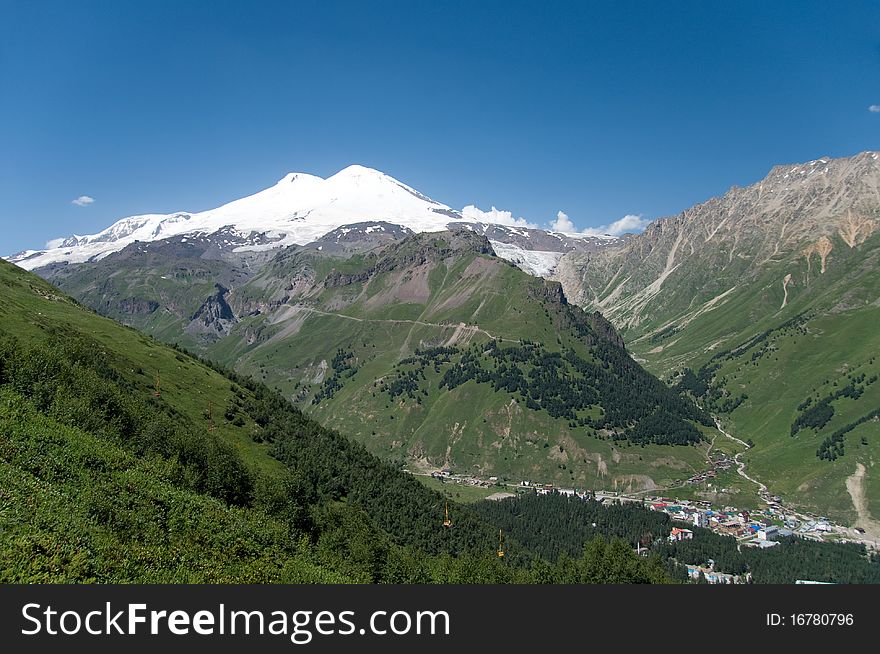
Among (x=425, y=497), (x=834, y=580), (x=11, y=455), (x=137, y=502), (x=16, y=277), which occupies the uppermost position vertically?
(x=16, y=277)

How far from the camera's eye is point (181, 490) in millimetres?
59188

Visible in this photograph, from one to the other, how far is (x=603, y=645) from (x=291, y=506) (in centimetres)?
5865

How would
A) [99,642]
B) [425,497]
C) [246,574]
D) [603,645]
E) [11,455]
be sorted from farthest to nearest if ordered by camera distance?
[425,497] < [11,455] < [246,574] < [603,645] < [99,642]

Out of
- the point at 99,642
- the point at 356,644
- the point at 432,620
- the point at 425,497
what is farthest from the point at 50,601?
the point at 425,497

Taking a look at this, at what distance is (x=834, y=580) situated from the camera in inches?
7259

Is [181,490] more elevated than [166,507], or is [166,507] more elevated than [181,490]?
[181,490]

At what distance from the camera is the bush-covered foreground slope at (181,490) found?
3684cm

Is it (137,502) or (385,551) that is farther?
(385,551)

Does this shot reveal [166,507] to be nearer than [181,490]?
Yes

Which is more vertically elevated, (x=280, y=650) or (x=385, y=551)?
(x=280, y=650)

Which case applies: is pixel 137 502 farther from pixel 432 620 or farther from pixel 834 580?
pixel 834 580

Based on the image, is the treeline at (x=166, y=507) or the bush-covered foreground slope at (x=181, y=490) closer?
the treeline at (x=166, y=507)

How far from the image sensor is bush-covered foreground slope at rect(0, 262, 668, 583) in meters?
36.8

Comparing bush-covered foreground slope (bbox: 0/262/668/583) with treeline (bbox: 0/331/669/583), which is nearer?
treeline (bbox: 0/331/669/583)
